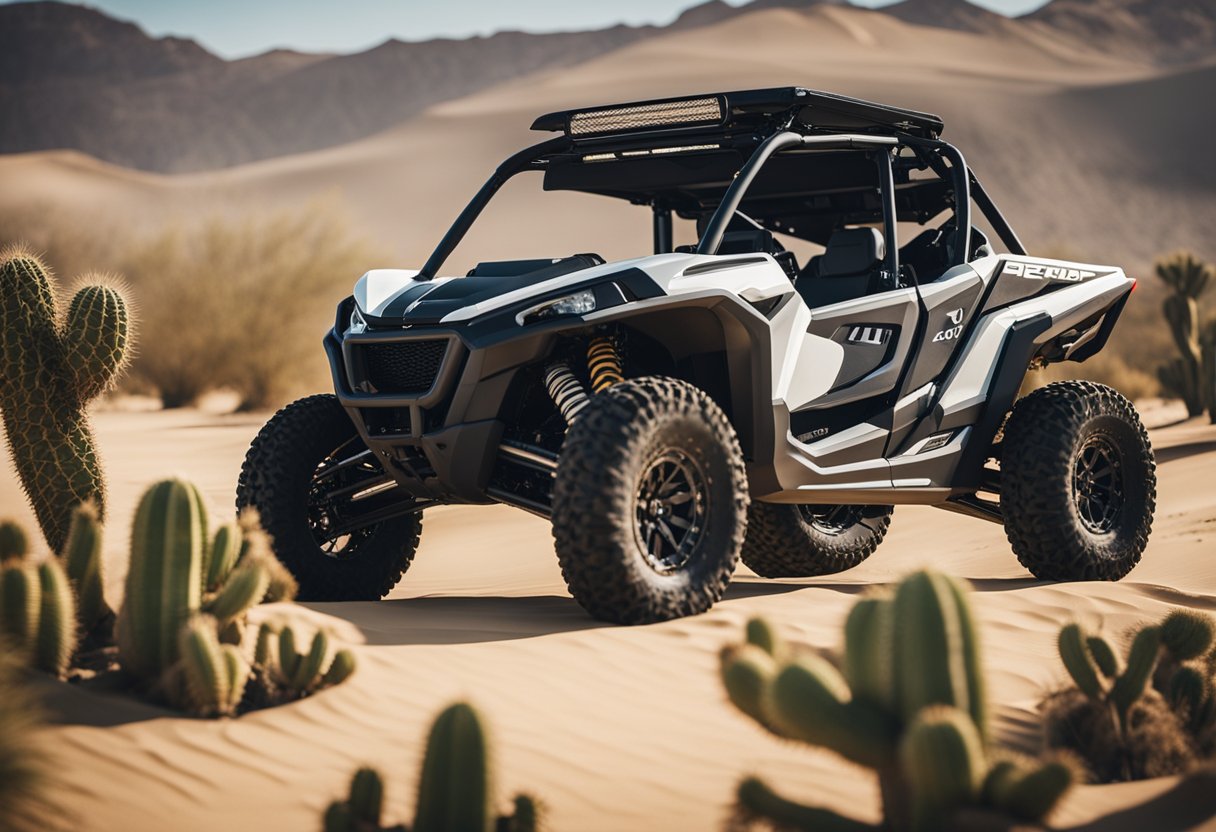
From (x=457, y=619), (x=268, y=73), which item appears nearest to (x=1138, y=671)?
(x=457, y=619)

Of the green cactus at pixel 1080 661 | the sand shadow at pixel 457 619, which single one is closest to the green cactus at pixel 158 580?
the sand shadow at pixel 457 619

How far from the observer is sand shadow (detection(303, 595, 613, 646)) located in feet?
18.5

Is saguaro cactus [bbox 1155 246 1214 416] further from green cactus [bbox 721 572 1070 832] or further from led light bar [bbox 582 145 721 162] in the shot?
green cactus [bbox 721 572 1070 832]

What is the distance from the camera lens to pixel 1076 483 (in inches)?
302

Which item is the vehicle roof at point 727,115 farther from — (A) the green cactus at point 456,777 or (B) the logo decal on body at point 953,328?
(A) the green cactus at point 456,777

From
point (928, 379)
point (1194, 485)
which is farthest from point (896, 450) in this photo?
point (1194, 485)

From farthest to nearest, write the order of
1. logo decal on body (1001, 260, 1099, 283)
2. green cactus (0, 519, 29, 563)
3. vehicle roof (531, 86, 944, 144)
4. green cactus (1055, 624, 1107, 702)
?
logo decal on body (1001, 260, 1099, 283) < vehicle roof (531, 86, 944, 144) < green cactus (0, 519, 29, 563) < green cactus (1055, 624, 1107, 702)

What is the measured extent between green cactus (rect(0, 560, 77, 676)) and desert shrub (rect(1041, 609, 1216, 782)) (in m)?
3.04

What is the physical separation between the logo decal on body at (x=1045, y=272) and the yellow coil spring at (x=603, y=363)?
102 inches

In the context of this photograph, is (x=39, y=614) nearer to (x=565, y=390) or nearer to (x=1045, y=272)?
(x=565, y=390)

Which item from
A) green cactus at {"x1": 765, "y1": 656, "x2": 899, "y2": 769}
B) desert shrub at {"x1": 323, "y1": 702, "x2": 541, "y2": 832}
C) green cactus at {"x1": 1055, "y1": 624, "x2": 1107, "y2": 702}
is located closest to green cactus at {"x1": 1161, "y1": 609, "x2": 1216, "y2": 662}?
green cactus at {"x1": 1055, "y1": 624, "x2": 1107, "y2": 702}

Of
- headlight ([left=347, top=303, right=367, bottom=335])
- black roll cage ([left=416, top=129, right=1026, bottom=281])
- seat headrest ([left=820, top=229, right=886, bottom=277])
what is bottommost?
headlight ([left=347, top=303, right=367, bottom=335])

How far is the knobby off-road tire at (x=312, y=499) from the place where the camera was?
6465mm

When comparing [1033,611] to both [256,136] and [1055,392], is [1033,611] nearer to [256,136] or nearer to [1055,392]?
[1055,392]
